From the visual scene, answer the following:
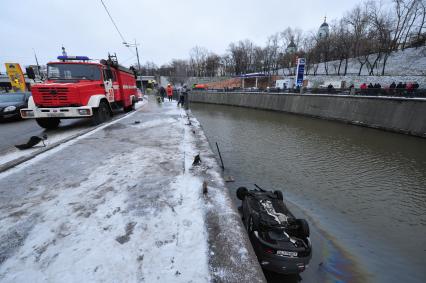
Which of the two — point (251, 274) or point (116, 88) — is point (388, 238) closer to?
point (251, 274)

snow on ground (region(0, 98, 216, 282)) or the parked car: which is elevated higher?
the parked car

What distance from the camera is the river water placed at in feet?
11.8

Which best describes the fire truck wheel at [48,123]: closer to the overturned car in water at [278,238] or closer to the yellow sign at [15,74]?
the overturned car in water at [278,238]

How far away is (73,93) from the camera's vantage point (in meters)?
7.44

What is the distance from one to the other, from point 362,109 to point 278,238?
1682 centimetres

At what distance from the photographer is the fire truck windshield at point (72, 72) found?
826 centimetres

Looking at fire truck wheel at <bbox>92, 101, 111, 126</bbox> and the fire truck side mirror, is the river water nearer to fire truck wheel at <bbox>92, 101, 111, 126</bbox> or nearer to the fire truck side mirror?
fire truck wheel at <bbox>92, 101, 111, 126</bbox>

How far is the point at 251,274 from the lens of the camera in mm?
1938

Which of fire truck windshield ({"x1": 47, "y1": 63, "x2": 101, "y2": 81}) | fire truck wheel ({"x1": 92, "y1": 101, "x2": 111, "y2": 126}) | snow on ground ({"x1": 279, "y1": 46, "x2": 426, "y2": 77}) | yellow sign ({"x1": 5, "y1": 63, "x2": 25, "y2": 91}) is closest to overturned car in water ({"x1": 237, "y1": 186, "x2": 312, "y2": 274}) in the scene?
fire truck wheel ({"x1": 92, "y1": 101, "x2": 111, "y2": 126})

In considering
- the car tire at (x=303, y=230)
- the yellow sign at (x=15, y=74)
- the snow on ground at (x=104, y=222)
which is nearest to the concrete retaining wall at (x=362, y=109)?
the car tire at (x=303, y=230)

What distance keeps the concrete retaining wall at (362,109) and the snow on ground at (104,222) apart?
1484cm

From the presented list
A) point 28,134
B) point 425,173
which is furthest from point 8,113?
point 425,173

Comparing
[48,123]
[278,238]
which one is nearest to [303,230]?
[278,238]

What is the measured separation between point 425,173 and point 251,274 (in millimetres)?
8591
